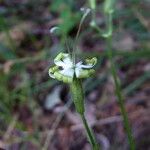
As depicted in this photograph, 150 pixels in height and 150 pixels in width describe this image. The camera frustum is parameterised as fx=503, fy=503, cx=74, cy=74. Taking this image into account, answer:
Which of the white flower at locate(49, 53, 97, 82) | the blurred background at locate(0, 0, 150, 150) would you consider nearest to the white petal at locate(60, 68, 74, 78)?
the white flower at locate(49, 53, 97, 82)

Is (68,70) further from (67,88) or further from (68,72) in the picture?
(67,88)

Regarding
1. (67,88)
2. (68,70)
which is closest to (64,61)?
(68,70)

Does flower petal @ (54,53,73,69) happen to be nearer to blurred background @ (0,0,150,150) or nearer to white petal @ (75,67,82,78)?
white petal @ (75,67,82,78)

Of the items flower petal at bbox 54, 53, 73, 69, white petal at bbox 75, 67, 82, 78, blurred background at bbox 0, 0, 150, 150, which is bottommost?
blurred background at bbox 0, 0, 150, 150

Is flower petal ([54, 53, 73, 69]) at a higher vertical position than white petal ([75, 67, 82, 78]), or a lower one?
lower

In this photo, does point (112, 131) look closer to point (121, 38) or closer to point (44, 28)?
point (121, 38)

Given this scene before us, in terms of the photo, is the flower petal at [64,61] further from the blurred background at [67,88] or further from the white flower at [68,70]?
the blurred background at [67,88]

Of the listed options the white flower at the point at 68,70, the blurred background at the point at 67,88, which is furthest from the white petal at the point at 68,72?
the blurred background at the point at 67,88

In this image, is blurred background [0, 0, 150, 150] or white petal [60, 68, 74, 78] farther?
blurred background [0, 0, 150, 150]

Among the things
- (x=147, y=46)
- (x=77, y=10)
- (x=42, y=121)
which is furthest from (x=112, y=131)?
(x=77, y=10)
